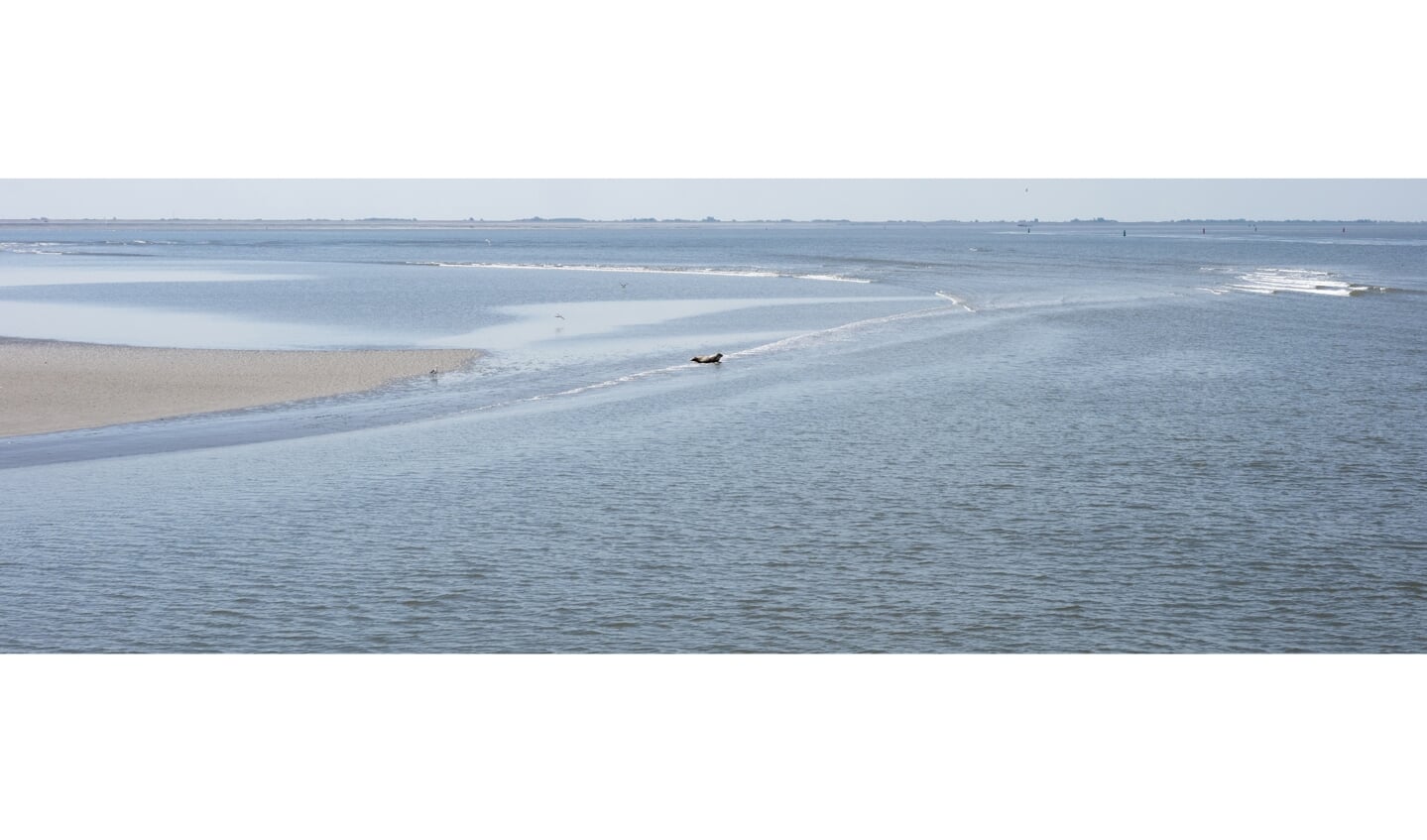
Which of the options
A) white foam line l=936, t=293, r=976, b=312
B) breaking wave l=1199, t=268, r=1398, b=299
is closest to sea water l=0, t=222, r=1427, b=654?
white foam line l=936, t=293, r=976, b=312

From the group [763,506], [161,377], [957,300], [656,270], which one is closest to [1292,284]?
[957,300]

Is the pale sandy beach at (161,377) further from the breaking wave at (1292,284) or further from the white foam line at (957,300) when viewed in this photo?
the breaking wave at (1292,284)

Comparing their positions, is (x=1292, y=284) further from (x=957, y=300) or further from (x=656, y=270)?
(x=656, y=270)

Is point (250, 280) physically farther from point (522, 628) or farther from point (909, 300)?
point (522, 628)

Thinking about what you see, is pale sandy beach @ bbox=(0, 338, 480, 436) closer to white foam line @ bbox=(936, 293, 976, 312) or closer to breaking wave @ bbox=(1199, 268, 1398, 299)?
white foam line @ bbox=(936, 293, 976, 312)

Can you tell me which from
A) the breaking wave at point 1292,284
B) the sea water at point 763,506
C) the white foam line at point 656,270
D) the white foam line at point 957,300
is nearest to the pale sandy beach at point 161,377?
the sea water at point 763,506
